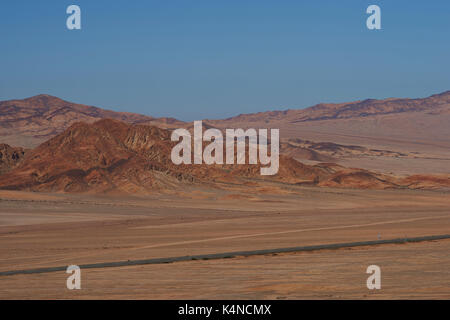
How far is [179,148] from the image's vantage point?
67.3m

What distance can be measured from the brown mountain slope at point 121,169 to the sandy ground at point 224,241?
12.9 feet

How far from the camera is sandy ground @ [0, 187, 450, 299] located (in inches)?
544

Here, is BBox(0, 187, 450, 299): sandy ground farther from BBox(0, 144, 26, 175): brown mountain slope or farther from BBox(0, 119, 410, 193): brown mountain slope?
BBox(0, 144, 26, 175): brown mountain slope

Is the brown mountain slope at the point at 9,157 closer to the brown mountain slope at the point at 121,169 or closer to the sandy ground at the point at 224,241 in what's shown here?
Answer: the brown mountain slope at the point at 121,169

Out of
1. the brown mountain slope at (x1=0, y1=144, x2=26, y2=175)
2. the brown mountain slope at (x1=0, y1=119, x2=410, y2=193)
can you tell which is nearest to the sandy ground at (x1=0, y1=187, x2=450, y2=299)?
the brown mountain slope at (x1=0, y1=119, x2=410, y2=193)

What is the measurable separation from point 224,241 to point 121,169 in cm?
3164

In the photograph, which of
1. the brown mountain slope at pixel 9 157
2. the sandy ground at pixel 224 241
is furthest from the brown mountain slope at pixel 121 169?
the sandy ground at pixel 224 241

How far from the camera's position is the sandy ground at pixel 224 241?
13.8 m

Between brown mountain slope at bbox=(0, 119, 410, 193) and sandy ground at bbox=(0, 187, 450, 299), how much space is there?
393 cm

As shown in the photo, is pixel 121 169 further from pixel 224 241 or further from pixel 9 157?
pixel 224 241

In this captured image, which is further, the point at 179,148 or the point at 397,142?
the point at 397,142
